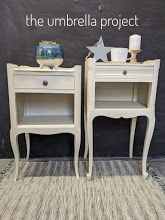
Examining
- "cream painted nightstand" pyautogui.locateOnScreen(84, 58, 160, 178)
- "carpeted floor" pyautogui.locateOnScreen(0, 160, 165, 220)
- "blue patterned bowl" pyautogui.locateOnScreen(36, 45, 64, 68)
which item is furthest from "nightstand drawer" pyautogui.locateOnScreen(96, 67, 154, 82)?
"carpeted floor" pyautogui.locateOnScreen(0, 160, 165, 220)

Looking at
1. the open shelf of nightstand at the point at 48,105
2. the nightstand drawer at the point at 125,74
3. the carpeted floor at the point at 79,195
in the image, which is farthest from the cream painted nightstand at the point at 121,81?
the open shelf of nightstand at the point at 48,105

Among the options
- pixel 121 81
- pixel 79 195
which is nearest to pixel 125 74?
pixel 121 81

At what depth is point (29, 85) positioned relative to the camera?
1186mm

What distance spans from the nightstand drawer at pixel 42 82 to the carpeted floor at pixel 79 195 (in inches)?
24.3

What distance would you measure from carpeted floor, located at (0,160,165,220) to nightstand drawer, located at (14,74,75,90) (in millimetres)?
617

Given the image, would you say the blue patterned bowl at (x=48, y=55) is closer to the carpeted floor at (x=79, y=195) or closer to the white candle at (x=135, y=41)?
the white candle at (x=135, y=41)

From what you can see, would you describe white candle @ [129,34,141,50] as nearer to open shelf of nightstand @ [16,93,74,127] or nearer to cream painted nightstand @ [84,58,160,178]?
cream painted nightstand @ [84,58,160,178]

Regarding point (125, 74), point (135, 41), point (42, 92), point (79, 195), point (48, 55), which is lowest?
point (79, 195)

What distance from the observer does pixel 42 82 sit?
119cm

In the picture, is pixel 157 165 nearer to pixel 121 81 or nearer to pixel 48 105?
pixel 121 81

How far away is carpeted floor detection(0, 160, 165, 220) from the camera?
Answer: 40.1 inches

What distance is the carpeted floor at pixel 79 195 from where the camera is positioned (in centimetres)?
102

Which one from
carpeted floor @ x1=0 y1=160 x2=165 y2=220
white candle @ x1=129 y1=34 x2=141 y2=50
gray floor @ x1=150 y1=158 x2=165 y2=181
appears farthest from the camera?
gray floor @ x1=150 y1=158 x2=165 y2=181

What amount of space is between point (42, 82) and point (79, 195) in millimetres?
698
